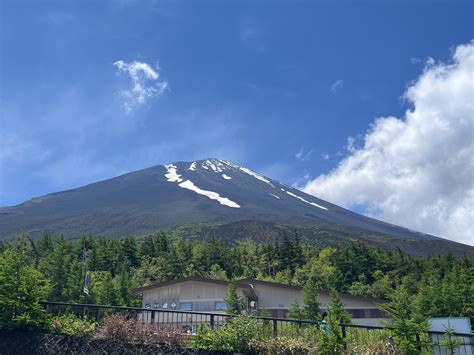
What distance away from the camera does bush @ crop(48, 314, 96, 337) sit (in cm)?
1225

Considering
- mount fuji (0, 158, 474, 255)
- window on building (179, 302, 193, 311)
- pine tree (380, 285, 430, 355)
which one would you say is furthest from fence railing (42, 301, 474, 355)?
mount fuji (0, 158, 474, 255)

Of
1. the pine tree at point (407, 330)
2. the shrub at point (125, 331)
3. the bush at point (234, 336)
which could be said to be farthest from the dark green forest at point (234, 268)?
the pine tree at point (407, 330)

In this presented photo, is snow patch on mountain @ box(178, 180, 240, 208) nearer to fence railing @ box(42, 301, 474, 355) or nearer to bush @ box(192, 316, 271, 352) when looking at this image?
fence railing @ box(42, 301, 474, 355)

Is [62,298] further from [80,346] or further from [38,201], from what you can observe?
[38,201]

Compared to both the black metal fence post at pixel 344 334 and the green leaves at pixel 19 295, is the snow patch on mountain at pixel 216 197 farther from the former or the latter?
the black metal fence post at pixel 344 334

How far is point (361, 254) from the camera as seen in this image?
192 feet

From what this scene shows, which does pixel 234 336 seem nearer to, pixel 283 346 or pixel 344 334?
pixel 283 346

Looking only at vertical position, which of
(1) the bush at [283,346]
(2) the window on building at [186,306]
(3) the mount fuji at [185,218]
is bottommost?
(1) the bush at [283,346]

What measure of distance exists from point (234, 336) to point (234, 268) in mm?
48327

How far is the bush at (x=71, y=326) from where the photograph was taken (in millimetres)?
12250

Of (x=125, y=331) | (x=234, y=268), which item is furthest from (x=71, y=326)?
(x=234, y=268)

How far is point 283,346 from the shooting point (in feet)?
36.9

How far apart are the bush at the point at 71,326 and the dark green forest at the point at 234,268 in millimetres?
26765

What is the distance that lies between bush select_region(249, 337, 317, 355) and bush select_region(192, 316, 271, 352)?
0.18 metres
